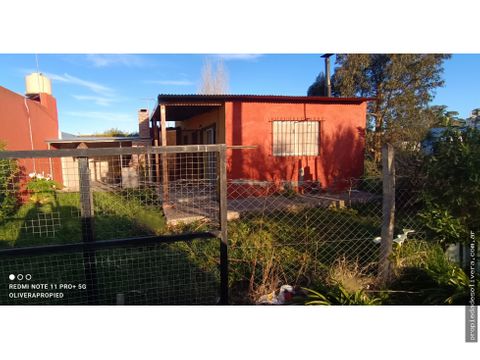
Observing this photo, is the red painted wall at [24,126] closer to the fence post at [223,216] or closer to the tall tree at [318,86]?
the fence post at [223,216]

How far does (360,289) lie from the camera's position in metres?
2.68

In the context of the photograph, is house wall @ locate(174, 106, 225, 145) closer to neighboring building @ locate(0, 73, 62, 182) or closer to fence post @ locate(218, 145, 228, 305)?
neighboring building @ locate(0, 73, 62, 182)

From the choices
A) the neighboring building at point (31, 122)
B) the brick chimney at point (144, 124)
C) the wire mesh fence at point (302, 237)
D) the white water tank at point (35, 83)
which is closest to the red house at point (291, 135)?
the wire mesh fence at point (302, 237)

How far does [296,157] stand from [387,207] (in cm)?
637

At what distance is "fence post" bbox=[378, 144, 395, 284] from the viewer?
297 centimetres

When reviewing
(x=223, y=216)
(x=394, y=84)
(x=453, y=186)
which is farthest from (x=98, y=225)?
(x=394, y=84)

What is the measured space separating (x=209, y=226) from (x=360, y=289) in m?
3.12

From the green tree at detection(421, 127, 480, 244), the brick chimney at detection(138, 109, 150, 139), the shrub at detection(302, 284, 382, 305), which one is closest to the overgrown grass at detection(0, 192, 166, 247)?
the shrub at detection(302, 284, 382, 305)

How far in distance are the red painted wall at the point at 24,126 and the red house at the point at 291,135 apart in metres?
4.80

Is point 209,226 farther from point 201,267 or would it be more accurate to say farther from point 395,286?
point 395,286

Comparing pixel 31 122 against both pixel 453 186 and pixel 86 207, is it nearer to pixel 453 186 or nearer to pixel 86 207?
pixel 86 207

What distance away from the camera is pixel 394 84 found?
16.0 meters

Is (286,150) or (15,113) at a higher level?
(15,113)

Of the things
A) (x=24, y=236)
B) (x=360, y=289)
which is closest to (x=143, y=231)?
(x=24, y=236)
